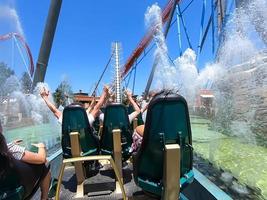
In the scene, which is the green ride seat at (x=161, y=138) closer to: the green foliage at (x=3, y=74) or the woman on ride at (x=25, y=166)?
the woman on ride at (x=25, y=166)

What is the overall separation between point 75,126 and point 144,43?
20513 millimetres

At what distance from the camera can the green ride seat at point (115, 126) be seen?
4730mm

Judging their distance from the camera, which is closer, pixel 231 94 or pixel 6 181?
pixel 6 181

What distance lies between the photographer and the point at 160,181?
2.93 meters

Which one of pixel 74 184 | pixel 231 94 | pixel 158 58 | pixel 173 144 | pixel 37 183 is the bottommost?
pixel 74 184

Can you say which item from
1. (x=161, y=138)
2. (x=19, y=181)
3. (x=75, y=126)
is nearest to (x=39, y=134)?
(x=75, y=126)

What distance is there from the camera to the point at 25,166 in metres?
2.99

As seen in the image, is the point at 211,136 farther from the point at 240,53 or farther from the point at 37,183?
the point at 37,183

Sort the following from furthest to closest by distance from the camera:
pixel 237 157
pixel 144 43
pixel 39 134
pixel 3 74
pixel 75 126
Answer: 1. pixel 144 43
2. pixel 3 74
3. pixel 39 134
4. pixel 237 157
5. pixel 75 126

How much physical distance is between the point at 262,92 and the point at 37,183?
169 inches

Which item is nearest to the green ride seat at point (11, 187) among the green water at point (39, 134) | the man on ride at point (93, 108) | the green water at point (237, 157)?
the man on ride at point (93, 108)

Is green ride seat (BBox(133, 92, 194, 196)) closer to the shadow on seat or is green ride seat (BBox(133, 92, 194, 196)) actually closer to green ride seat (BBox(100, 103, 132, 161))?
the shadow on seat

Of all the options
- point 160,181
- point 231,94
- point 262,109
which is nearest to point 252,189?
point 160,181

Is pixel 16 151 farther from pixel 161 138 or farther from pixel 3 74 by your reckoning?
pixel 3 74
